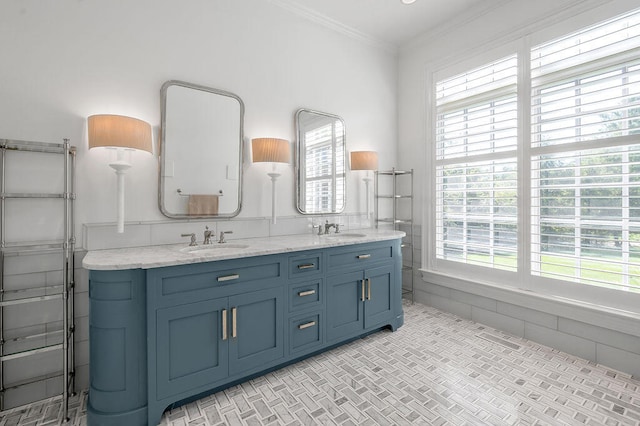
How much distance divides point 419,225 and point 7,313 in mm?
3579

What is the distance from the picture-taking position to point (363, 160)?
3299 millimetres

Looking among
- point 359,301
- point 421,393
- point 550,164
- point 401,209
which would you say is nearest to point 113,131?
point 359,301

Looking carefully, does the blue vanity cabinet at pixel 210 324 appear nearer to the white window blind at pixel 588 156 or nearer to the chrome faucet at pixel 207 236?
the chrome faucet at pixel 207 236

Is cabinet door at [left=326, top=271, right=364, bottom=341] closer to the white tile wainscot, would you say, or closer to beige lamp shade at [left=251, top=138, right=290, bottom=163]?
beige lamp shade at [left=251, top=138, right=290, bottom=163]

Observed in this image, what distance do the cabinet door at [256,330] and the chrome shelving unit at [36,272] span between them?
97 cm

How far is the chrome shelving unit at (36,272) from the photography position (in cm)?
181

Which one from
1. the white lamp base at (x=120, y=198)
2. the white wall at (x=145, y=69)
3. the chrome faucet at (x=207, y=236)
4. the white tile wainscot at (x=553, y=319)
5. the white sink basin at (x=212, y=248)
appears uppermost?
the white wall at (x=145, y=69)

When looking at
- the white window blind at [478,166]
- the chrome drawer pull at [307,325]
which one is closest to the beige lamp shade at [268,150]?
A: the chrome drawer pull at [307,325]

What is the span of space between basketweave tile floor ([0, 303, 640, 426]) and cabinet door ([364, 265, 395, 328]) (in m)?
0.25

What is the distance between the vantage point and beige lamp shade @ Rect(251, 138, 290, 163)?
8.35 ft

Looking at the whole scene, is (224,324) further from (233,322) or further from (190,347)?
(190,347)

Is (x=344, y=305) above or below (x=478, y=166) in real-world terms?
below

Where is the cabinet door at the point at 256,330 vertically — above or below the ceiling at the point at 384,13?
below

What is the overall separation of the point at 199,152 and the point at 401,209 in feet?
8.14
